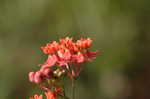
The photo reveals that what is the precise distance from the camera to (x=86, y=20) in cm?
487

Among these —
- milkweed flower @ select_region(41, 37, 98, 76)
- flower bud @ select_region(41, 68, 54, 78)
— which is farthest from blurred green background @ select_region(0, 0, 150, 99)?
flower bud @ select_region(41, 68, 54, 78)

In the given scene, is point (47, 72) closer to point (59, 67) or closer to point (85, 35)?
point (59, 67)

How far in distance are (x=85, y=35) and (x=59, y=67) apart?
2.69 m

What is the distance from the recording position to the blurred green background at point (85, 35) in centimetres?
490

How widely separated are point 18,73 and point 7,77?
0.17 m

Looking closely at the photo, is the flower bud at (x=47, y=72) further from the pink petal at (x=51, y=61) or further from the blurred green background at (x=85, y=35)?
the blurred green background at (x=85, y=35)

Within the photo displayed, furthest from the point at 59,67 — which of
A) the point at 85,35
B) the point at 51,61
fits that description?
the point at 85,35

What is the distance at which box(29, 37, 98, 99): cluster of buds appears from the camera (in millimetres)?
2160

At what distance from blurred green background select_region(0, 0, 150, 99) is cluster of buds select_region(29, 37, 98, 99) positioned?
251 centimetres

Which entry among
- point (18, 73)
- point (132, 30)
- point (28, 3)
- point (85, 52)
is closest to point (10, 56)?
point (18, 73)

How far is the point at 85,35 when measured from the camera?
4926 millimetres

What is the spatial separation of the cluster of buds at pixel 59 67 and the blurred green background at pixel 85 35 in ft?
8.22

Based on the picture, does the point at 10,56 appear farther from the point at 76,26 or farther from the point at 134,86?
the point at 134,86

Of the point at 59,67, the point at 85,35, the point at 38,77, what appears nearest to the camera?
the point at 38,77
